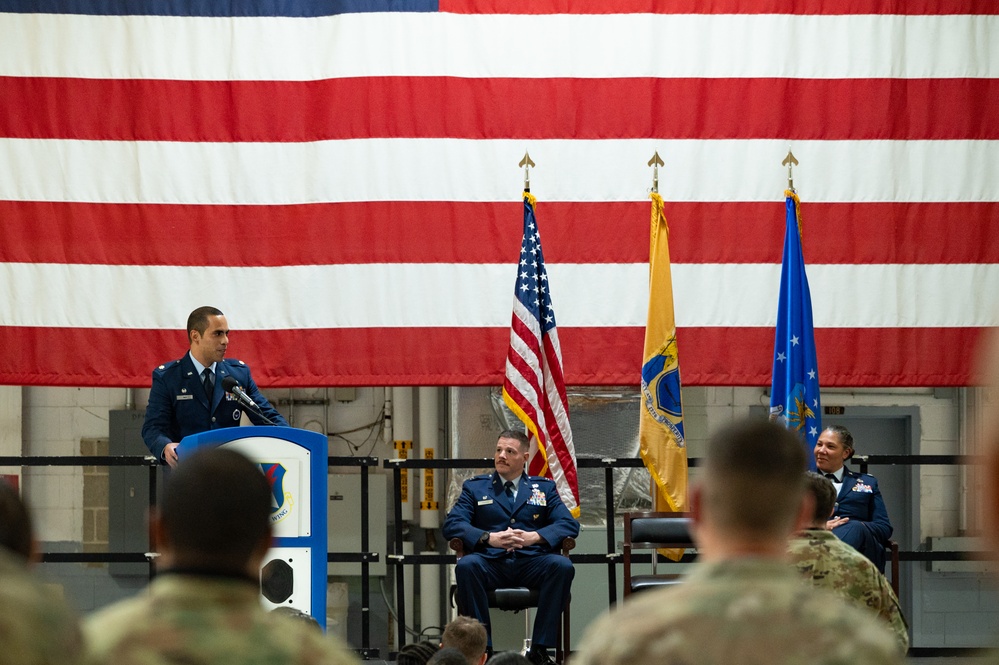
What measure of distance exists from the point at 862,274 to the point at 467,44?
2354mm

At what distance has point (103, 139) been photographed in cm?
627

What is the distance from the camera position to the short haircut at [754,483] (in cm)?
132

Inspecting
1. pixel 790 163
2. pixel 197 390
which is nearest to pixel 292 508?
pixel 197 390

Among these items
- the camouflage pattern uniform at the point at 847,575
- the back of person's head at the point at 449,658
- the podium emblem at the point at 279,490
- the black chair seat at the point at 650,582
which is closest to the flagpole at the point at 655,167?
the black chair seat at the point at 650,582

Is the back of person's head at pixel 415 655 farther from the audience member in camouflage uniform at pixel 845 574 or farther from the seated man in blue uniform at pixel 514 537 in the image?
the audience member in camouflage uniform at pixel 845 574

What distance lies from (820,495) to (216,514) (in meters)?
1.94

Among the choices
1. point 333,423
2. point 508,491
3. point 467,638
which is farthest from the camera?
point 333,423

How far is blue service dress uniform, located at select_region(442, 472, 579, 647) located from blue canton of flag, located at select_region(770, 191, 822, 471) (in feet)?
3.88

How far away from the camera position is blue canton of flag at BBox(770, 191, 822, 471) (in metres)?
5.75

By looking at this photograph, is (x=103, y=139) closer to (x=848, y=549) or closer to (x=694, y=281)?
(x=694, y=281)

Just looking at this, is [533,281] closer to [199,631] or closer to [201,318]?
[201,318]

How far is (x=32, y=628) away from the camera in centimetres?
116

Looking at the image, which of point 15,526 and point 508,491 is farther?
point 508,491

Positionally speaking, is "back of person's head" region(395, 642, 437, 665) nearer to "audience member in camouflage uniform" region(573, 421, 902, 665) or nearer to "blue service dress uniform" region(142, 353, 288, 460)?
"blue service dress uniform" region(142, 353, 288, 460)
